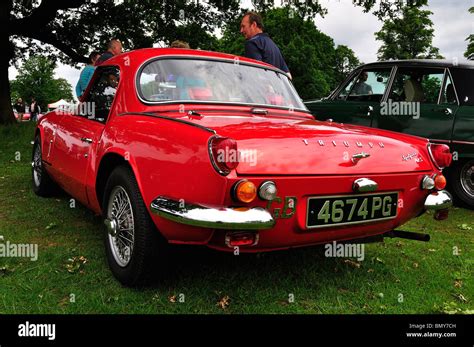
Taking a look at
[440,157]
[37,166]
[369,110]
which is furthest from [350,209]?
[37,166]

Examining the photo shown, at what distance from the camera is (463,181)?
5820 mm

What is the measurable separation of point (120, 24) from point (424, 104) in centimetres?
1326

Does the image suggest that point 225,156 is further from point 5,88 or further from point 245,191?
point 5,88

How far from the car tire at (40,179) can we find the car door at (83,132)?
3.43 feet

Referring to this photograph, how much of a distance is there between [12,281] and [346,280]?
2.33 meters

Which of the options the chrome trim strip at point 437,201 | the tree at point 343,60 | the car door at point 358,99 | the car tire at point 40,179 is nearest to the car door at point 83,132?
the car tire at point 40,179

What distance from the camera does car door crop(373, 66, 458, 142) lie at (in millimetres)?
5762

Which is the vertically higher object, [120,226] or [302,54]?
[302,54]

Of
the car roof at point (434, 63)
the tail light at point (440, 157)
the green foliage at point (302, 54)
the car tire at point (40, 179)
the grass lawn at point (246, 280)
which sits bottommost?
the grass lawn at point (246, 280)

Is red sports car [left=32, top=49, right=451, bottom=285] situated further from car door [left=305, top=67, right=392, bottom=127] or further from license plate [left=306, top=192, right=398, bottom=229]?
car door [left=305, top=67, right=392, bottom=127]

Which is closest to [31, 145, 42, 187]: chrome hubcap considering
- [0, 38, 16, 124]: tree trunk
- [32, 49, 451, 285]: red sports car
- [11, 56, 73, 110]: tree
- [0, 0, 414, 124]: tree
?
[32, 49, 451, 285]: red sports car

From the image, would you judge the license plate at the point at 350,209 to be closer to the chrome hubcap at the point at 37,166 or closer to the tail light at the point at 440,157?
the tail light at the point at 440,157

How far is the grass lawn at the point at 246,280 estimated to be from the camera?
112 inches
